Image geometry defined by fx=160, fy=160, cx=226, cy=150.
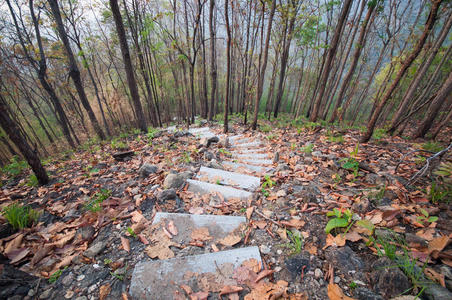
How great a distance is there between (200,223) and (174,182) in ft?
2.93

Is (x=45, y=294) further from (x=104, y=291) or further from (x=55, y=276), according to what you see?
(x=104, y=291)

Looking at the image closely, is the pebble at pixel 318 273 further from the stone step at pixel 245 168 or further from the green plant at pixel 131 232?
the stone step at pixel 245 168

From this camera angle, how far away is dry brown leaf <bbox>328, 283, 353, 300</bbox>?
1071 mm

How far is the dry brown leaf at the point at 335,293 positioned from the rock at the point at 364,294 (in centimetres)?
8

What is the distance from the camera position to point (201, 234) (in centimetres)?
168

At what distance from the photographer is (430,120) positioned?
482cm

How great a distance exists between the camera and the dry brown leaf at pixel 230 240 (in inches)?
62.5

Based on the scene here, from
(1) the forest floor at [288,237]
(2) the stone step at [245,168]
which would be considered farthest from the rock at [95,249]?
(2) the stone step at [245,168]

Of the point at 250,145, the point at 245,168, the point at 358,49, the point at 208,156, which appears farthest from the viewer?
the point at 358,49

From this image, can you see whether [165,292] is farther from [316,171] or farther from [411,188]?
[411,188]

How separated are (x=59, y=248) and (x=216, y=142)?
368 centimetres

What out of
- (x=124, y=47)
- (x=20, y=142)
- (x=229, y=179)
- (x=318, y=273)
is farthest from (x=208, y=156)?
(x=124, y=47)

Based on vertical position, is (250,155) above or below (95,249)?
below

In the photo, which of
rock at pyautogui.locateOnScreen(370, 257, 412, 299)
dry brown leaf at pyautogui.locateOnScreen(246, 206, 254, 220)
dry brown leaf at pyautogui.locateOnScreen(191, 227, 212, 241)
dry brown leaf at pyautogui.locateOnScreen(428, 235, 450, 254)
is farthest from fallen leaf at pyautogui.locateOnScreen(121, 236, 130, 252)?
dry brown leaf at pyautogui.locateOnScreen(428, 235, 450, 254)
